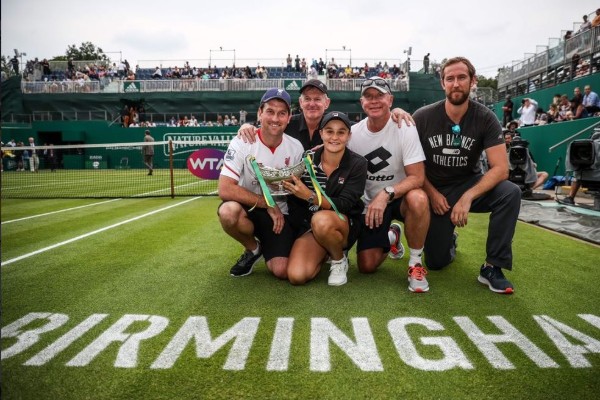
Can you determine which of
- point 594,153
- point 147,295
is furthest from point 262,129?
point 594,153

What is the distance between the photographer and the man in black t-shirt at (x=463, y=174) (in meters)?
3.84

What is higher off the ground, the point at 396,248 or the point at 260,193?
the point at 260,193

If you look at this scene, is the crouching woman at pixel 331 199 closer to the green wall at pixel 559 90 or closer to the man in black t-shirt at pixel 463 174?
the man in black t-shirt at pixel 463 174

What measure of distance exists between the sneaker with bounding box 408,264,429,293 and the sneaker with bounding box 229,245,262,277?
1.57 metres

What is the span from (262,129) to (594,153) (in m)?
6.59

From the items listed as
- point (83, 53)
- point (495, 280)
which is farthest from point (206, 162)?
point (83, 53)

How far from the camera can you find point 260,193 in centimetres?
435

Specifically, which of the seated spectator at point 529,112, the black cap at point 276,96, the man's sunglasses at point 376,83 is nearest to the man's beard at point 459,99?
the man's sunglasses at point 376,83

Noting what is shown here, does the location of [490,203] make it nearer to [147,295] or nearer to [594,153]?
[147,295]

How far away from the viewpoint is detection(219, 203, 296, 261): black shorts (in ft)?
13.8

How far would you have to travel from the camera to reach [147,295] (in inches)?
143

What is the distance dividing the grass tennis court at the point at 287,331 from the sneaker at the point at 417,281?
65 mm

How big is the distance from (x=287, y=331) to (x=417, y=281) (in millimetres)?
1399

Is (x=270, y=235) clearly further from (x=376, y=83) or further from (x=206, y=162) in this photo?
(x=206, y=162)
